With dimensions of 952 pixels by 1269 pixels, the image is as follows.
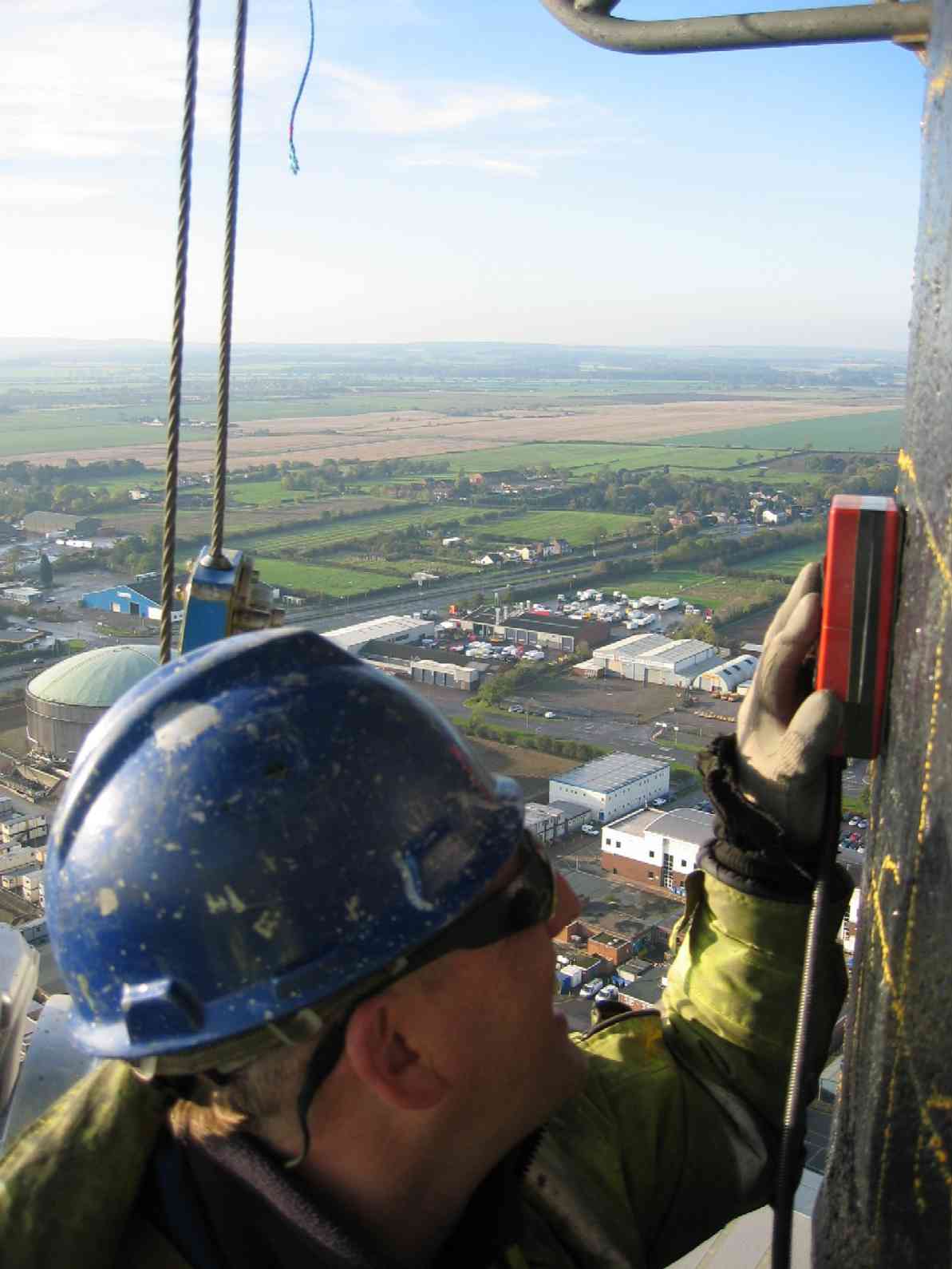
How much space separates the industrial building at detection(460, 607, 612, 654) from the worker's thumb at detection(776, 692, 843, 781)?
913 inches

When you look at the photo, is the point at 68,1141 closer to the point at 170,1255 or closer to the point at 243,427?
the point at 170,1255

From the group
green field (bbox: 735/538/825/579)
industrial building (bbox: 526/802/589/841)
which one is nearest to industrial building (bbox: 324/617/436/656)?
industrial building (bbox: 526/802/589/841)

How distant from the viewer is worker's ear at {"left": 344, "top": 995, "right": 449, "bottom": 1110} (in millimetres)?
989

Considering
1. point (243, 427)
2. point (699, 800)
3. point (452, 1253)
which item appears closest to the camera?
point (452, 1253)

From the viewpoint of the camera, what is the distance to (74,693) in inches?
693

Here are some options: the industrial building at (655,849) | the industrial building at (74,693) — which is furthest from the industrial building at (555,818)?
the industrial building at (74,693)

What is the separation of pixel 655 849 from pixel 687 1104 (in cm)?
1208

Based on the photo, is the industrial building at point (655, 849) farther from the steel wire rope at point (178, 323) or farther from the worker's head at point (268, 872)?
the worker's head at point (268, 872)

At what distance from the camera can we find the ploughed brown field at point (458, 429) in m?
52.5

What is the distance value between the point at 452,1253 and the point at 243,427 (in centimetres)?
6592

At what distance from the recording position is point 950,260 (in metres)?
0.92

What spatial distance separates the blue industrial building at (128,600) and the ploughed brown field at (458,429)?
55.9 ft

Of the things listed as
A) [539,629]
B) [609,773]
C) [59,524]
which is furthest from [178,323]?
[59,524]

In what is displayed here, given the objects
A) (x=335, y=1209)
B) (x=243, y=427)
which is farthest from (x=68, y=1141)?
(x=243, y=427)
